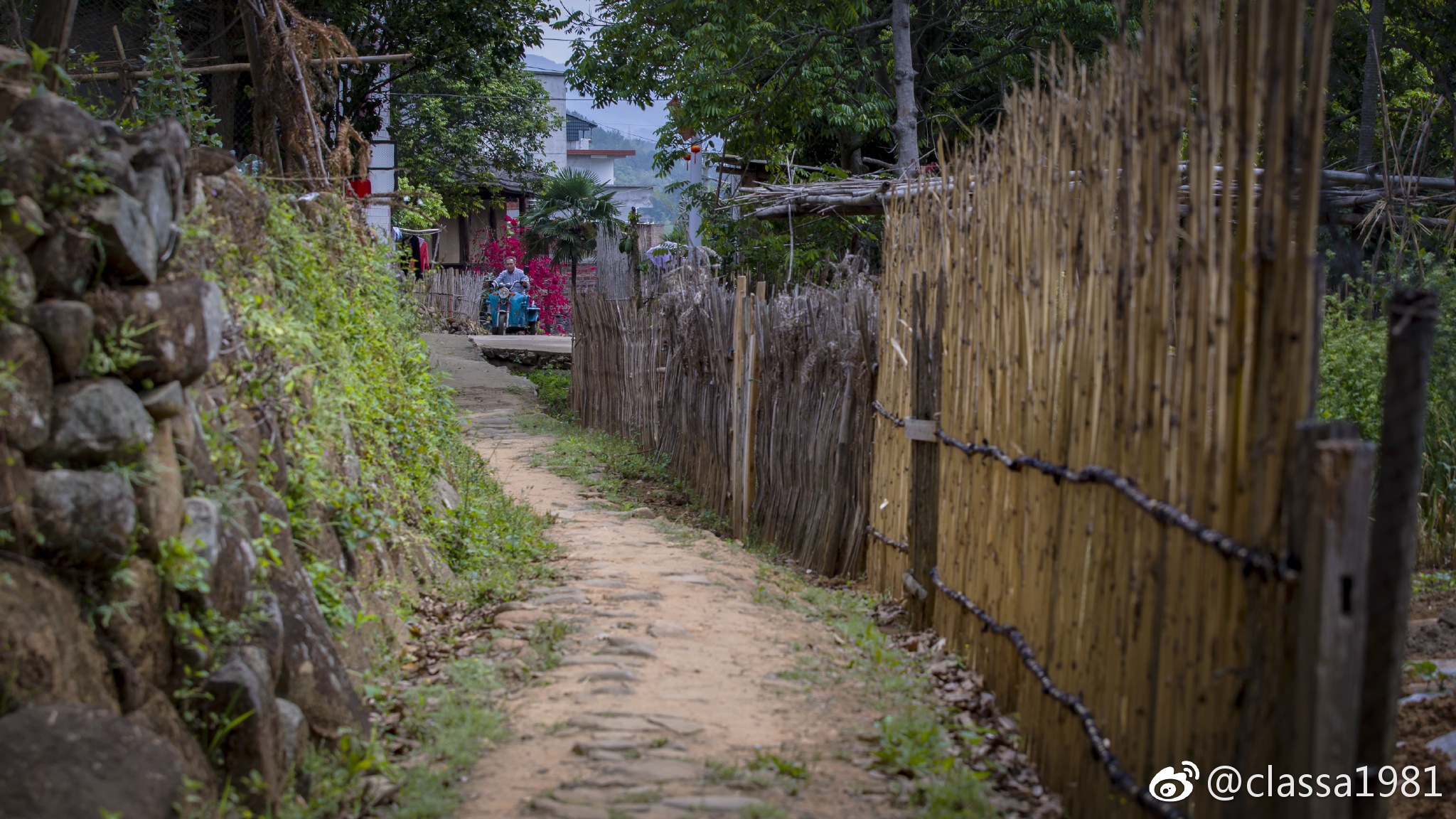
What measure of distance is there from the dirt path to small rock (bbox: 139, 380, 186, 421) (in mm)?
1199

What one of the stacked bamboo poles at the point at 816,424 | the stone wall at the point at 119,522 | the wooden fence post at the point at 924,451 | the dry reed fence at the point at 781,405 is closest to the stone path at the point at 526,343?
the dry reed fence at the point at 781,405

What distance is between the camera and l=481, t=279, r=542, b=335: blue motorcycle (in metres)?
20.9

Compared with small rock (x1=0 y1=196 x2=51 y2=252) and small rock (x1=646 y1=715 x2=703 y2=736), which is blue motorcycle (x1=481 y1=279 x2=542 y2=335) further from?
small rock (x1=0 y1=196 x2=51 y2=252)

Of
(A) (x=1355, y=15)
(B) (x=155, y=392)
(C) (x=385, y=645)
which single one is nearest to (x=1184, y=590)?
(B) (x=155, y=392)

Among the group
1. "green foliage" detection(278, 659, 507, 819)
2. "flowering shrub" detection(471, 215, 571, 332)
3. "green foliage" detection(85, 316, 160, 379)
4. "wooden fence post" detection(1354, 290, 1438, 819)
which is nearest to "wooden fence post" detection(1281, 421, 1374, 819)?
"wooden fence post" detection(1354, 290, 1438, 819)

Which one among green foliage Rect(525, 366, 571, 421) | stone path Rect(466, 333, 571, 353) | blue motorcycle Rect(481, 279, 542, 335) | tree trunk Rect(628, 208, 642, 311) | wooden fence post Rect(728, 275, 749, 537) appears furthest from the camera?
blue motorcycle Rect(481, 279, 542, 335)

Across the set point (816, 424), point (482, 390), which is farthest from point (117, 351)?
point (482, 390)

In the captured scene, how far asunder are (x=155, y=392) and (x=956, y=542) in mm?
2770

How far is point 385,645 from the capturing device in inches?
145

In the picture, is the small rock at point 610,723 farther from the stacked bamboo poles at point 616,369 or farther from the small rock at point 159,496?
the stacked bamboo poles at point 616,369

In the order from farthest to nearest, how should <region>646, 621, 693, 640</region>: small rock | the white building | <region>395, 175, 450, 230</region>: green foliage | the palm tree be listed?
the white building < the palm tree < <region>395, 175, 450, 230</region>: green foliage < <region>646, 621, 693, 640</region>: small rock

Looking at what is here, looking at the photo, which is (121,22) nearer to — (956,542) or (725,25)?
(725,25)

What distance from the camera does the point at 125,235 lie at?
7.66ft

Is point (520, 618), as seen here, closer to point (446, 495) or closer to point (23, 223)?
point (446, 495)
